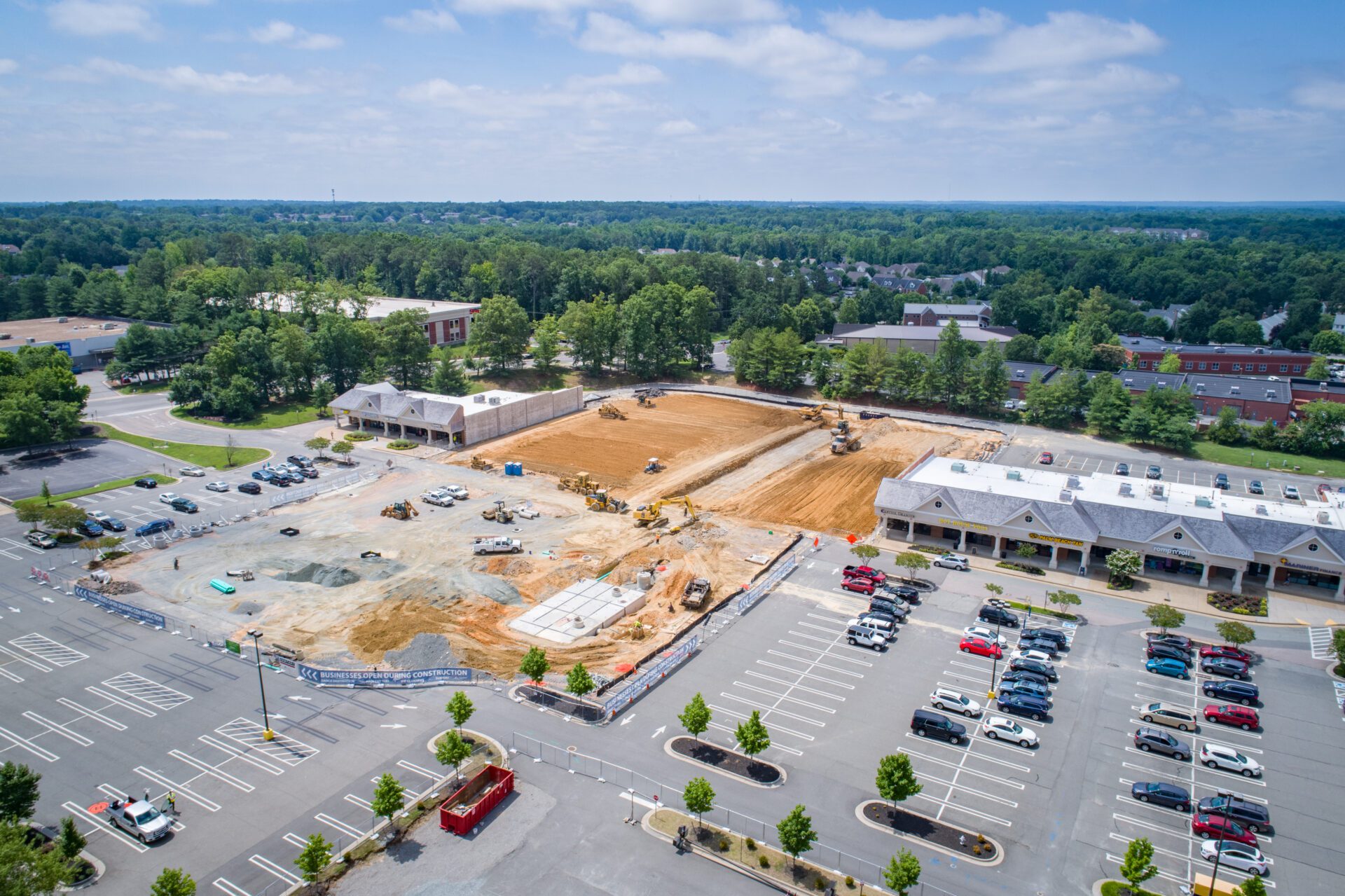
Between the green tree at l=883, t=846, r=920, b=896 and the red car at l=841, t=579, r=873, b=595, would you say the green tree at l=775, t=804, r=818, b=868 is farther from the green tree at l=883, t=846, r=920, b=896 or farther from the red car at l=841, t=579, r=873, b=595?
the red car at l=841, t=579, r=873, b=595

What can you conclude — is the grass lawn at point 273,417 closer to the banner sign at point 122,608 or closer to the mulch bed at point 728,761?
the banner sign at point 122,608

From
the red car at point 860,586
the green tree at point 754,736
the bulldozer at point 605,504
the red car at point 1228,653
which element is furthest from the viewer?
the bulldozer at point 605,504

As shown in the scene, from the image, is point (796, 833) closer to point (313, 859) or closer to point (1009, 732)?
point (1009, 732)

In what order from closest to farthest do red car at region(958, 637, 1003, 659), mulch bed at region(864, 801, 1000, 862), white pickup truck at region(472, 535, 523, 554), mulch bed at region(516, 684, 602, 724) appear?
mulch bed at region(864, 801, 1000, 862) → mulch bed at region(516, 684, 602, 724) → red car at region(958, 637, 1003, 659) → white pickup truck at region(472, 535, 523, 554)

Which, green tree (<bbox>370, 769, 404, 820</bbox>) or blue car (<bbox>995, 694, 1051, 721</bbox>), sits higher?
green tree (<bbox>370, 769, 404, 820</bbox>)

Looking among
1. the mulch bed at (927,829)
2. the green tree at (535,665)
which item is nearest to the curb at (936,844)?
the mulch bed at (927,829)

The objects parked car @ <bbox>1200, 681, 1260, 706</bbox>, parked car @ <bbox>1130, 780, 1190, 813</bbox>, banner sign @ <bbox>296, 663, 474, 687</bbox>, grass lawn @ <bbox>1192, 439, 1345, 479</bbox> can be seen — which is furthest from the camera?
grass lawn @ <bbox>1192, 439, 1345, 479</bbox>

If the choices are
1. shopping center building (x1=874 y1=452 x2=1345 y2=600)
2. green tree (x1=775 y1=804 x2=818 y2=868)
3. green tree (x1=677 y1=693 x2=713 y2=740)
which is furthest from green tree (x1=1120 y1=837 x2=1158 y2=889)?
shopping center building (x1=874 y1=452 x2=1345 y2=600)

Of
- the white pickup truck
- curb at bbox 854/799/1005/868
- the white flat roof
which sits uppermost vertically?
the white flat roof
